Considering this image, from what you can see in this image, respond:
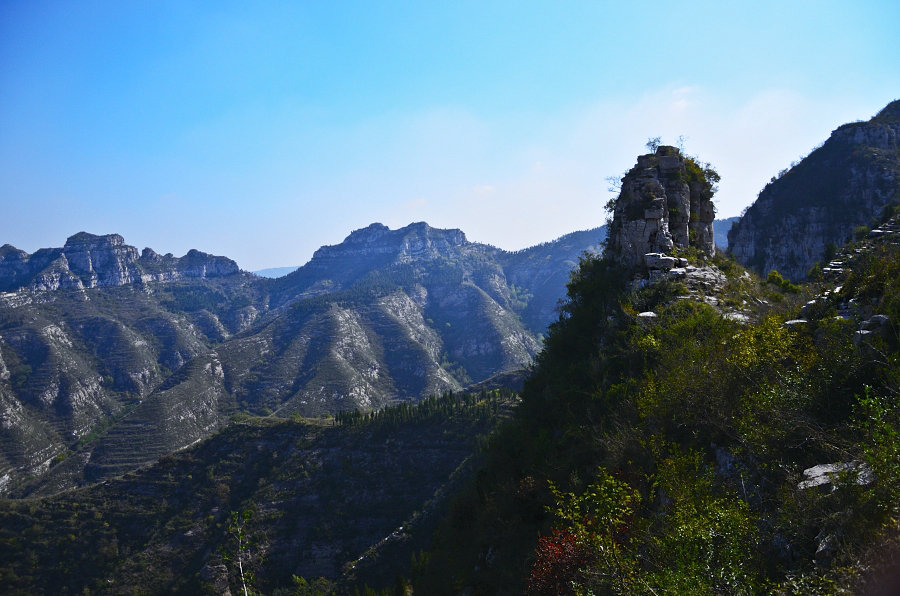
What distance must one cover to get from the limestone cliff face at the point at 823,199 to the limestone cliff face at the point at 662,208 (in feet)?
182

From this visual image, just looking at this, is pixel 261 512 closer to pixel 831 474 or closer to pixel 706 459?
pixel 706 459

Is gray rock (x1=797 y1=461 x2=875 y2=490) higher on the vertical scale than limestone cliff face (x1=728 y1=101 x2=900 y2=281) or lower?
lower

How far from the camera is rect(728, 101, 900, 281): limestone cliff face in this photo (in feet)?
259

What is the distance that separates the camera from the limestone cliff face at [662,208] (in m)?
31.1

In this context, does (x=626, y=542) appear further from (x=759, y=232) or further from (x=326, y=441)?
(x=759, y=232)

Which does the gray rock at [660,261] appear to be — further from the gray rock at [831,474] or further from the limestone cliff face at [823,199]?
the limestone cliff face at [823,199]

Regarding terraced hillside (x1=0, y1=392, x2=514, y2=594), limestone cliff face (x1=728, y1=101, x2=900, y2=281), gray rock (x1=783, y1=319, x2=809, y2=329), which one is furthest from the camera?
limestone cliff face (x1=728, y1=101, x2=900, y2=281)

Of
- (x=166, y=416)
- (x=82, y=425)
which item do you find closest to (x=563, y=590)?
(x=166, y=416)

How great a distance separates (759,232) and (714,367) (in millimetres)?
95135

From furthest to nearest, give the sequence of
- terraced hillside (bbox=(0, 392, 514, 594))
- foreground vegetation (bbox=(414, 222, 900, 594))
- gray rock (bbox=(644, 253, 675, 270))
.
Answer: terraced hillside (bbox=(0, 392, 514, 594)) < gray rock (bbox=(644, 253, 675, 270)) < foreground vegetation (bbox=(414, 222, 900, 594))

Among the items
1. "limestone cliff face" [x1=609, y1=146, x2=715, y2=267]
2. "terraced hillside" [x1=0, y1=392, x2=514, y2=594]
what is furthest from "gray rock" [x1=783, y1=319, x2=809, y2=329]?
"terraced hillside" [x1=0, y1=392, x2=514, y2=594]

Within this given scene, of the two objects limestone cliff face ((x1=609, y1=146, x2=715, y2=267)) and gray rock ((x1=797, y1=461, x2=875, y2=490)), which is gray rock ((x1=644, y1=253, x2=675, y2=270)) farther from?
gray rock ((x1=797, y1=461, x2=875, y2=490))

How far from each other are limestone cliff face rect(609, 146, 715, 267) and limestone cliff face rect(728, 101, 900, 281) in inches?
2187

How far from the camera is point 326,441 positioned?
97.2 metres
